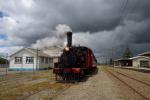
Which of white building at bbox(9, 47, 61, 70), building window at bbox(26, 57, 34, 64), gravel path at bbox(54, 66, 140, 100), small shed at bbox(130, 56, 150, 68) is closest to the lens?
gravel path at bbox(54, 66, 140, 100)

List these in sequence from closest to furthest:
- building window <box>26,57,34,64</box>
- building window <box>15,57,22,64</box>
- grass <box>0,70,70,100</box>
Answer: grass <box>0,70,70,100</box> < building window <box>26,57,34,64</box> < building window <box>15,57,22,64</box>

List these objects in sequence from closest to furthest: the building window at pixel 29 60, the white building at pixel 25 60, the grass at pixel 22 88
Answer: the grass at pixel 22 88
the white building at pixel 25 60
the building window at pixel 29 60

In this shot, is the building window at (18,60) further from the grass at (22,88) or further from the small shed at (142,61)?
the small shed at (142,61)

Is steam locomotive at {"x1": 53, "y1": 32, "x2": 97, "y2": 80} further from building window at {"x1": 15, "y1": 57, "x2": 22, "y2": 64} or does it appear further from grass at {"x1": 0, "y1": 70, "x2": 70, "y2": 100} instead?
building window at {"x1": 15, "y1": 57, "x2": 22, "y2": 64}

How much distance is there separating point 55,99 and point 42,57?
34.6 m

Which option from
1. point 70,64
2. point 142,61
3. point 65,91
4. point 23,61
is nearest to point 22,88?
point 65,91

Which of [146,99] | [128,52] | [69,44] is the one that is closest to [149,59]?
[69,44]

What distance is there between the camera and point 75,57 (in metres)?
17.7

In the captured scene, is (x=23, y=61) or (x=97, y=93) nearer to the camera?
(x=97, y=93)

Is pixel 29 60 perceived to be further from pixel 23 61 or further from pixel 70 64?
pixel 70 64

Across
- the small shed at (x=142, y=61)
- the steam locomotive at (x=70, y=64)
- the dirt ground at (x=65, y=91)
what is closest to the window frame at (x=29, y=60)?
the steam locomotive at (x=70, y=64)

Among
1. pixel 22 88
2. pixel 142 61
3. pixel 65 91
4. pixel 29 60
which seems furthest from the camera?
pixel 142 61

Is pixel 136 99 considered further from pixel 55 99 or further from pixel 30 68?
pixel 30 68

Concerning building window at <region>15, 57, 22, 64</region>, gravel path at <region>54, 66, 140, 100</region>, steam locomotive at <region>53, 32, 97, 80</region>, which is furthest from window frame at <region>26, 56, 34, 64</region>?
gravel path at <region>54, 66, 140, 100</region>
